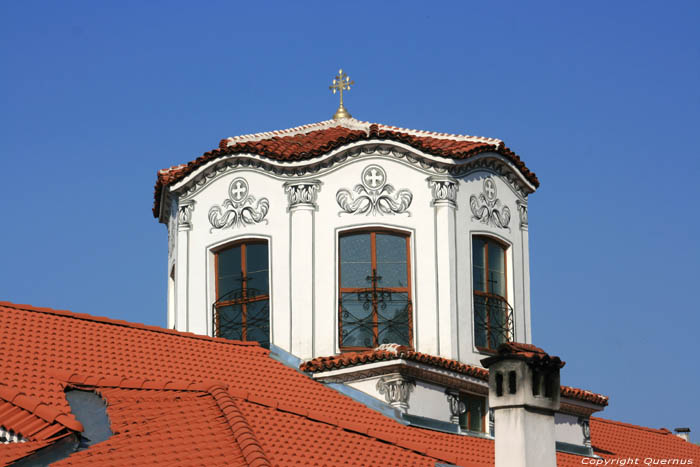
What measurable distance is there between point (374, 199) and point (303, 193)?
1.29 m

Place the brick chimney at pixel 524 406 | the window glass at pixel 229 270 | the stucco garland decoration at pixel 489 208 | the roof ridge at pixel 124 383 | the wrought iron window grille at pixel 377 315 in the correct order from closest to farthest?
1. the brick chimney at pixel 524 406
2. the roof ridge at pixel 124 383
3. the wrought iron window grille at pixel 377 315
4. the window glass at pixel 229 270
5. the stucco garland decoration at pixel 489 208


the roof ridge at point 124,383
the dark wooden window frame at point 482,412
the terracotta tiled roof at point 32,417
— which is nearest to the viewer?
the terracotta tiled roof at point 32,417

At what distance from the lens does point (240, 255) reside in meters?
23.5

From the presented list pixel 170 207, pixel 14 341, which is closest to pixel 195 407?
pixel 14 341

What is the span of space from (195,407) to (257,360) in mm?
4438

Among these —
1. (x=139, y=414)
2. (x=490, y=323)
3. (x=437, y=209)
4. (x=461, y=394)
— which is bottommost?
(x=139, y=414)

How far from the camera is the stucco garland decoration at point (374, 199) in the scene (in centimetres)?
2284

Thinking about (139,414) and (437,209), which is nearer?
(139,414)

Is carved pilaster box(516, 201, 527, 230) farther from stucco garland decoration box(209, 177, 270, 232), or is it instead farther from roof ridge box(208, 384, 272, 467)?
roof ridge box(208, 384, 272, 467)

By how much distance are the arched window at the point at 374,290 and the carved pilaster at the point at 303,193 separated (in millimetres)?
896

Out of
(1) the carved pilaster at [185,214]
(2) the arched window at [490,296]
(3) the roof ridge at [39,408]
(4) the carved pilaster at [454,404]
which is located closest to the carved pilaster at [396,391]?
(4) the carved pilaster at [454,404]

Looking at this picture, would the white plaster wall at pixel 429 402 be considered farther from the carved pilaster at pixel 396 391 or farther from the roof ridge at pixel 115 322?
the roof ridge at pixel 115 322

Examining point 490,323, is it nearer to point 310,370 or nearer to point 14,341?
point 310,370

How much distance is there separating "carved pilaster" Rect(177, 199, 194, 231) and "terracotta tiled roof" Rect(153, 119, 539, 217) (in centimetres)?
48
